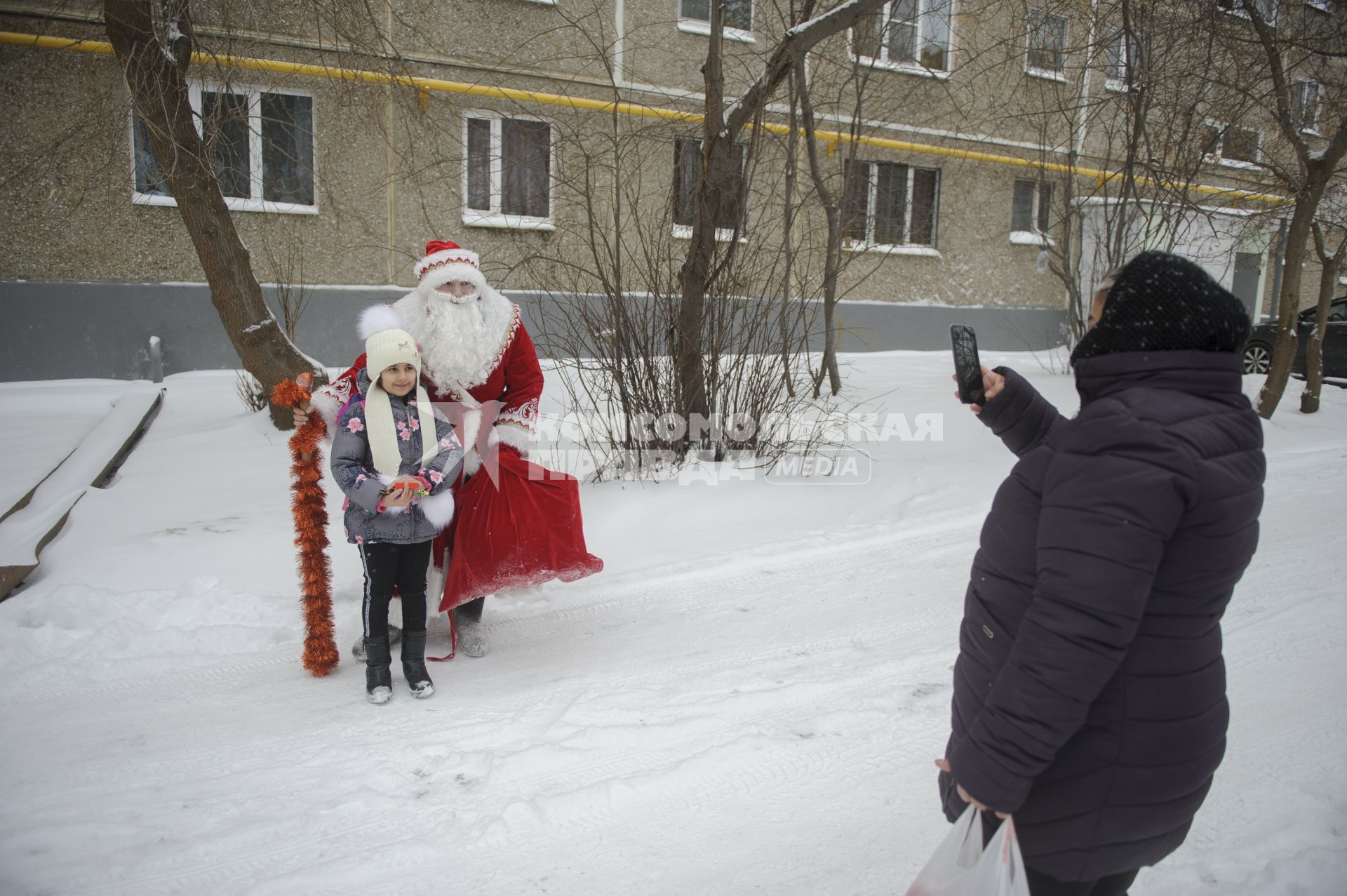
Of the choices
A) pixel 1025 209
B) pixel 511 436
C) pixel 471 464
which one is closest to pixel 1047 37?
pixel 511 436

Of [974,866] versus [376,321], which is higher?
A: [376,321]

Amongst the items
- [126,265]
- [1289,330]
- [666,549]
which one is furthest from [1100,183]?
[126,265]

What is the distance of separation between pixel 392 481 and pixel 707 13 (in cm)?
1254

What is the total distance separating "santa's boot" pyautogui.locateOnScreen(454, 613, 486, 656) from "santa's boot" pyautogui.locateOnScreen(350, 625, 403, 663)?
259 mm

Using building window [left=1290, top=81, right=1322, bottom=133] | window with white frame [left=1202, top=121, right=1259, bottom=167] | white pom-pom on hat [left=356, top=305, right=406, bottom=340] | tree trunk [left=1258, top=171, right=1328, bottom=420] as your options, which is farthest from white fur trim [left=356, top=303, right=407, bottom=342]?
building window [left=1290, top=81, right=1322, bottom=133]

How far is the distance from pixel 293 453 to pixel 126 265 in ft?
30.8

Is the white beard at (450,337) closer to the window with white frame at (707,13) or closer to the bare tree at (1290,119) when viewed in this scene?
the bare tree at (1290,119)

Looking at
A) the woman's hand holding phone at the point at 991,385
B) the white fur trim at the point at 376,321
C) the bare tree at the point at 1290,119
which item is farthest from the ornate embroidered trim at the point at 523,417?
the bare tree at the point at 1290,119

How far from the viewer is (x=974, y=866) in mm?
1558

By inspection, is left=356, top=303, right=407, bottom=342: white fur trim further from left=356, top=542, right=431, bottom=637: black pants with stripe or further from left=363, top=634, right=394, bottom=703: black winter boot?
left=363, top=634, right=394, bottom=703: black winter boot

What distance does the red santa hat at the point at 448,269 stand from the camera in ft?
11.8

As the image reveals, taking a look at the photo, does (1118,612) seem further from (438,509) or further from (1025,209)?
(1025,209)

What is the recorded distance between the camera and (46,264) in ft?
34.4

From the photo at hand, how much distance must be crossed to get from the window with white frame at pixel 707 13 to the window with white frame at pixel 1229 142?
672 cm
